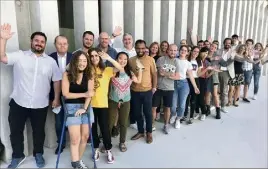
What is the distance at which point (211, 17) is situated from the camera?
816cm

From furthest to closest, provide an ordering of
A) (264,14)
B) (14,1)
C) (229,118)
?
(264,14) < (229,118) < (14,1)

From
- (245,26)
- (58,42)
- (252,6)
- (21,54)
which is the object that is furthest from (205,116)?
(252,6)

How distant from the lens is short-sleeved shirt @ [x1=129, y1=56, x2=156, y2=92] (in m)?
3.96

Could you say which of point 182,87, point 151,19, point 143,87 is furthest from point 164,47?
point 143,87

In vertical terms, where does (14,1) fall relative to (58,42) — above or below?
above

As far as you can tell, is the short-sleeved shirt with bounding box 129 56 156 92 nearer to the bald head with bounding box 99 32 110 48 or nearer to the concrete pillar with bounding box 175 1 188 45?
the bald head with bounding box 99 32 110 48

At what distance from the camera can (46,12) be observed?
362cm

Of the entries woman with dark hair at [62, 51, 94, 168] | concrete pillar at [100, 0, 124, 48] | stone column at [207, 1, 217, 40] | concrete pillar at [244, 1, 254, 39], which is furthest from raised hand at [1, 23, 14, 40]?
concrete pillar at [244, 1, 254, 39]

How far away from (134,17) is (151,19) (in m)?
0.64

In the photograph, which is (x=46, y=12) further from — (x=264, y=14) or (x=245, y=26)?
(x=264, y=14)

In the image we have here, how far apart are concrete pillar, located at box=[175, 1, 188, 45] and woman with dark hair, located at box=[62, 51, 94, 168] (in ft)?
14.5

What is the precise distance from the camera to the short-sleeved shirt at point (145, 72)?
3.96 m

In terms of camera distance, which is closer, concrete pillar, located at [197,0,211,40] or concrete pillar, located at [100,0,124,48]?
concrete pillar, located at [100,0,124,48]

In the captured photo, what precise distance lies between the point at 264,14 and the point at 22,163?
14.1m
